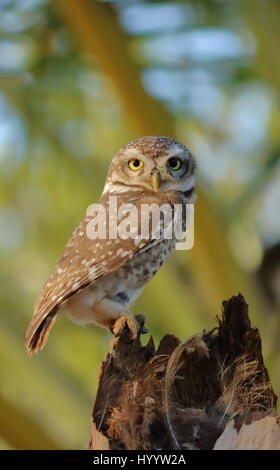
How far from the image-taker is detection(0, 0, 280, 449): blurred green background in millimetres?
4109

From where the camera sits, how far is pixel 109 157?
6.00 m

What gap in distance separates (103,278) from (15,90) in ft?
7.40

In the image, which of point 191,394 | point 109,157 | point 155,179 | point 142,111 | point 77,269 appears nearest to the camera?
point 191,394

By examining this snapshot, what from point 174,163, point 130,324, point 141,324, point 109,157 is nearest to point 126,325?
point 130,324

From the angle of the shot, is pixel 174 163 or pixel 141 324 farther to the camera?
pixel 174 163

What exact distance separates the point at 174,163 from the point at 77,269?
0.57 meters

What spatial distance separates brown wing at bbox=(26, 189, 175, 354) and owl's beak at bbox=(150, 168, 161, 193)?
7.5 inches

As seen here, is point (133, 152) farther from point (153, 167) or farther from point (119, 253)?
point (119, 253)

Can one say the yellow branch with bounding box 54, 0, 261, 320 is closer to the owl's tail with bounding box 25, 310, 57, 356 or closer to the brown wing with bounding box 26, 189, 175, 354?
the brown wing with bounding box 26, 189, 175, 354

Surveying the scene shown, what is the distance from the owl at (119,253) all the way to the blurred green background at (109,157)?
554mm
